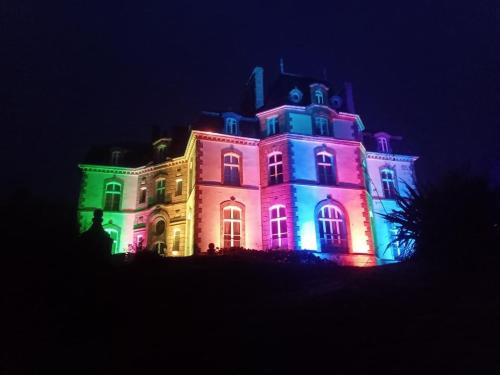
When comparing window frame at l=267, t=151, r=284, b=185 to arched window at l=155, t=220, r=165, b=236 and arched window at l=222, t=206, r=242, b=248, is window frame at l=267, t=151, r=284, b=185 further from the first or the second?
arched window at l=155, t=220, r=165, b=236

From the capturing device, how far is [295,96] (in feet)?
86.1

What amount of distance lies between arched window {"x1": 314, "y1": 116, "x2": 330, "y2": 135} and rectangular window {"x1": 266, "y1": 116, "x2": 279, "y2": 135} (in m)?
2.34

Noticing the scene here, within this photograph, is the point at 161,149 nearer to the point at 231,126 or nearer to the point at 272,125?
the point at 231,126

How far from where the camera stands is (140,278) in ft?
44.7

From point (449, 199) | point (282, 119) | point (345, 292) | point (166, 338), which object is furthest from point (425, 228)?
point (282, 119)

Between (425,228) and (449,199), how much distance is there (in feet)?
3.72

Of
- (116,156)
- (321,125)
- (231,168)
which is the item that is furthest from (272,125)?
(116,156)

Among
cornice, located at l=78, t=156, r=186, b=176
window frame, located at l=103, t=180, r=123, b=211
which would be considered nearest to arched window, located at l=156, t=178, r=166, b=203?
cornice, located at l=78, t=156, r=186, b=176

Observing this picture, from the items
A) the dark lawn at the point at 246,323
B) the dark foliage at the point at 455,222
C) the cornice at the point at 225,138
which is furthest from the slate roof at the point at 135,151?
the dark foliage at the point at 455,222

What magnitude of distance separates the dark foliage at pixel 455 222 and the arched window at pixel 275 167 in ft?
35.7

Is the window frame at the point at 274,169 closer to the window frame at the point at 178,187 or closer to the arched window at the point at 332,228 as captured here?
the arched window at the point at 332,228

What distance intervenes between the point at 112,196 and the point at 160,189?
3457 mm

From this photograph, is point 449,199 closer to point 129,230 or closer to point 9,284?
point 9,284

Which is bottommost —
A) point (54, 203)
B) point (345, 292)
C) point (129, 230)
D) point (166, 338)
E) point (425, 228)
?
point (166, 338)
